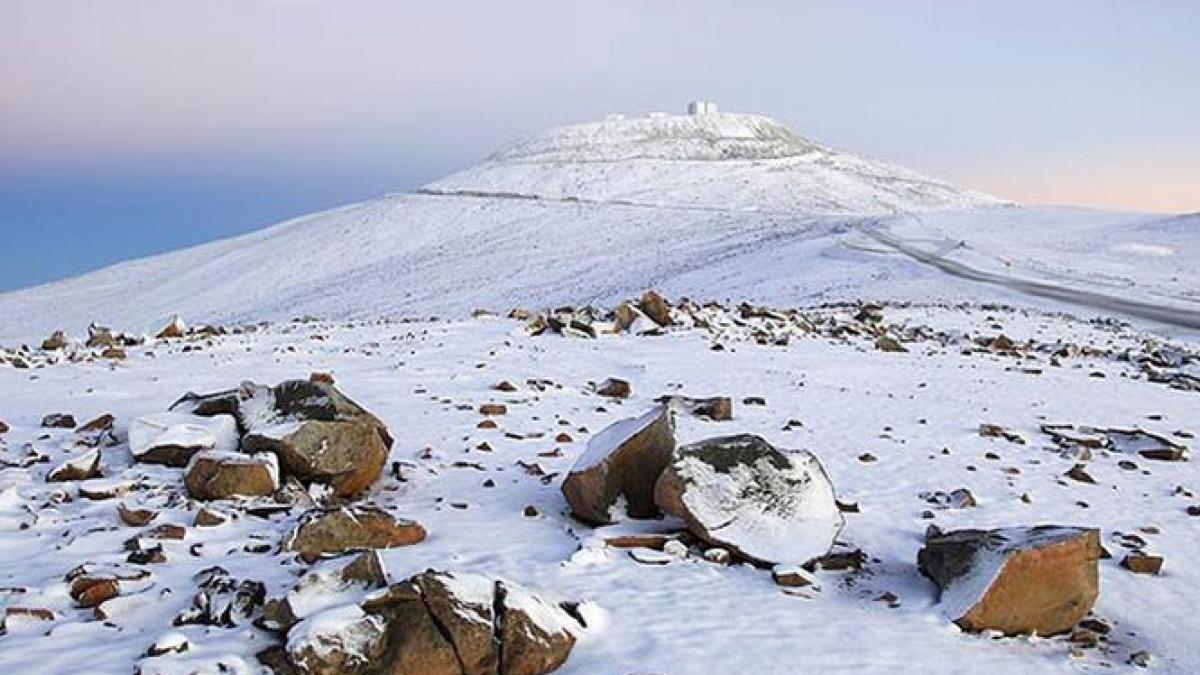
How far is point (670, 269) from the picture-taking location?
52.9 meters

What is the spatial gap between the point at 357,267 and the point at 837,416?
57778 millimetres

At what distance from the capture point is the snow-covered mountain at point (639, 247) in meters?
41.4

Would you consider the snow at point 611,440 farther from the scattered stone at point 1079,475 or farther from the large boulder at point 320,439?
the scattered stone at point 1079,475

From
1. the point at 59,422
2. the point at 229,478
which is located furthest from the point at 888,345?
the point at 59,422

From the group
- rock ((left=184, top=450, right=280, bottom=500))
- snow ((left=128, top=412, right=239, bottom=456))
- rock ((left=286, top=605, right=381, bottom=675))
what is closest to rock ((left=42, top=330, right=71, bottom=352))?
snow ((left=128, top=412, right=239, bottom=456))

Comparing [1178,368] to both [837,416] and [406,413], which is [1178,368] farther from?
[406,413]

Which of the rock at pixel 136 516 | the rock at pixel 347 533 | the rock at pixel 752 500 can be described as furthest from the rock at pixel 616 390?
the rock at pixel 136 516

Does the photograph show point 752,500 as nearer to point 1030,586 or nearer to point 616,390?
point 1030,586

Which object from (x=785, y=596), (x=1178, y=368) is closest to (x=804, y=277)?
(x=1178, y=368)

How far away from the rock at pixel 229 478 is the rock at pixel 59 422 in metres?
3.33

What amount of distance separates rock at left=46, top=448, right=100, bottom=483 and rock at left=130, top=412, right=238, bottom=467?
393 millimetres

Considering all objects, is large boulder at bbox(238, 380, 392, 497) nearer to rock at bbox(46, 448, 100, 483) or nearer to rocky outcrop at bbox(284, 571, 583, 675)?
rock at bbox(46, 448, 100, 483)

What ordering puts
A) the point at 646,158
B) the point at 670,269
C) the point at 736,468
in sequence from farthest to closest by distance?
the point at 646,158 < the point at 670,269 < the point at 736,468

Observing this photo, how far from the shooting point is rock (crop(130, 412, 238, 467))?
383 inches
